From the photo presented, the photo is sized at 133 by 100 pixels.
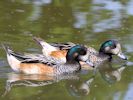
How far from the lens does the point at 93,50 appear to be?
14.4 m

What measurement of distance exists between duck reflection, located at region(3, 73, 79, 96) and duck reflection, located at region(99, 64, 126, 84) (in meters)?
0.66

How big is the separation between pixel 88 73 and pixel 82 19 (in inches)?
162

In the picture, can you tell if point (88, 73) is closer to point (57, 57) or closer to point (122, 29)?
point (57, 57)

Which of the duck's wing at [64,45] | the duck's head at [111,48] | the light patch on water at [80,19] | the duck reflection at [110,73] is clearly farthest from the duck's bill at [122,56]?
the light patch on water at [80,19]

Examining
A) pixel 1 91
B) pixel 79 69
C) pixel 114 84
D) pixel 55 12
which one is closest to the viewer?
pixel 1 91

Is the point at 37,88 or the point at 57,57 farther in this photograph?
the point at 57,57

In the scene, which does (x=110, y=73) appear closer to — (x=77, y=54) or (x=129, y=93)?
(x=77, y=54)

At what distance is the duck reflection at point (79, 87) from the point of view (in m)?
11.9

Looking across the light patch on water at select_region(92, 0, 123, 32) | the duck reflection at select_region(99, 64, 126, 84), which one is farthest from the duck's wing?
the light patch on water at select_region(92, 0, 123, 32)

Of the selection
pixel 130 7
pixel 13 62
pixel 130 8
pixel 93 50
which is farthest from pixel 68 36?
pixel 130 7

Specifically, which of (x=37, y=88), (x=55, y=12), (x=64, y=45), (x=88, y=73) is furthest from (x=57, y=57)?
(x=55, y=12)

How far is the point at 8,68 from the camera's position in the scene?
13.2m

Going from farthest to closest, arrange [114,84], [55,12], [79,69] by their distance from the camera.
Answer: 1. [55,12]
2. [79,69]
3. [114,84]

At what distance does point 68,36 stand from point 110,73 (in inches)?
92.7
